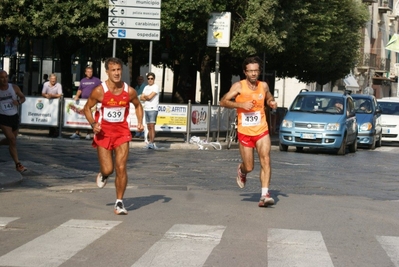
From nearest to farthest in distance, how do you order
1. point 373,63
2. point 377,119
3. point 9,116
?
1. point 9,116
2. point 377,119
3. point 373,63

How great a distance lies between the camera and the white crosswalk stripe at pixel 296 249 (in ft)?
26.7

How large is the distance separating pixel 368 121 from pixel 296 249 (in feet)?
72.7

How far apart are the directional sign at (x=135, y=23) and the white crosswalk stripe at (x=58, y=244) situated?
54.1ft

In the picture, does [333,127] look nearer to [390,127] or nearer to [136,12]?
[136,12]

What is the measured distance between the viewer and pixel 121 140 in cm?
1127

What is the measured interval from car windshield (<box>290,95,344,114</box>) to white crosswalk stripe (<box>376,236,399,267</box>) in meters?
17.1

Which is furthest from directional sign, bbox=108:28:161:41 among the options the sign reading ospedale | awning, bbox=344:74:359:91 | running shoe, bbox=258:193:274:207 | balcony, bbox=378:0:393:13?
balcony, bbox=378:0:393:13

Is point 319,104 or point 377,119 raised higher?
point 319,104

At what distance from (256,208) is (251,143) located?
893mm

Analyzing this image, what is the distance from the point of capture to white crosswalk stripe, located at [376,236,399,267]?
28.1ft

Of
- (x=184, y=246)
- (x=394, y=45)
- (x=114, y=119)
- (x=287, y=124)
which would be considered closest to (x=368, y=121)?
(x=287, y=124)

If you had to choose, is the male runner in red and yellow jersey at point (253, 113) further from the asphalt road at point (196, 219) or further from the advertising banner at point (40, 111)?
the advertising banner at point (40, 111)

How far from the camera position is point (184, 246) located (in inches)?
346

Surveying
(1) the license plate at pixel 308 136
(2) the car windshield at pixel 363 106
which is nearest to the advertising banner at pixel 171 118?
(1) the license plate at pixel 308 136
